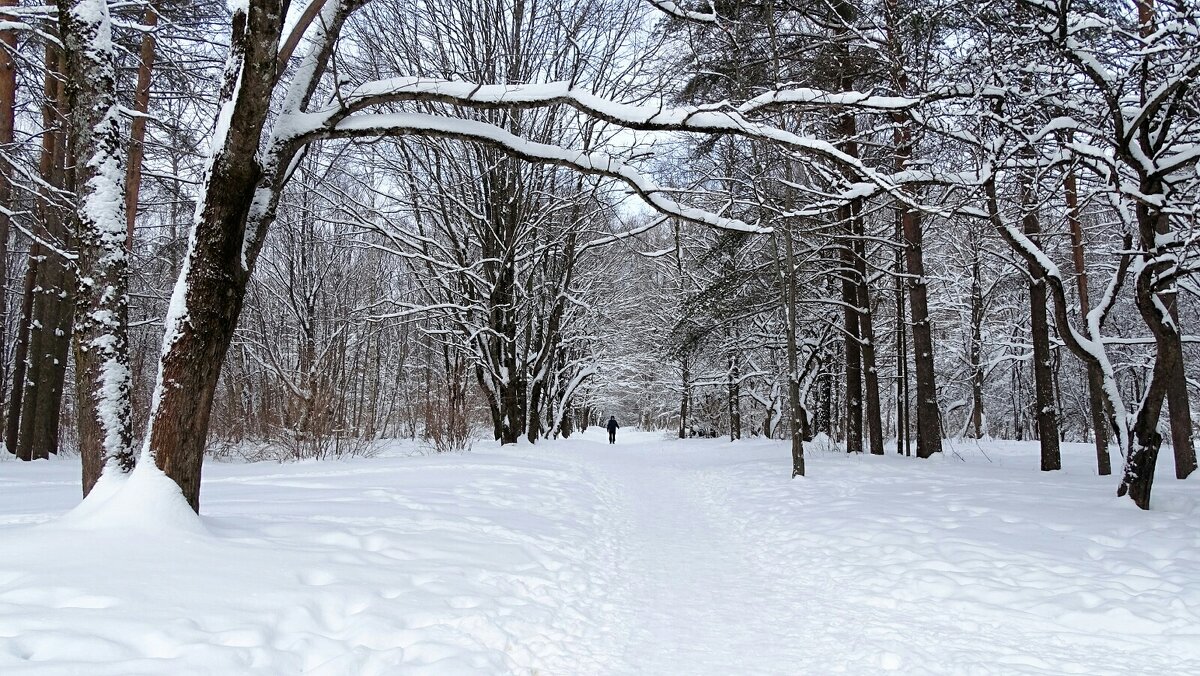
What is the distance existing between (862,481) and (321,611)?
8.64 metres

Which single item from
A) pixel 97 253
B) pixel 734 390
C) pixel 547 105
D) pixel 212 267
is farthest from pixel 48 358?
pixel 734 390

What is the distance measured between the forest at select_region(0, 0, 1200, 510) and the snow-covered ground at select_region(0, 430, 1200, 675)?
908mm

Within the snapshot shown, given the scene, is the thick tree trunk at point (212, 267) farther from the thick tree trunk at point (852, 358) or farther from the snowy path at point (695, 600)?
the thick tree trunk at point (852, 358)

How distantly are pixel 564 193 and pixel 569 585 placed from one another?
40.0 ft

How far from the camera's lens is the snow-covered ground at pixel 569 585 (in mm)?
2775

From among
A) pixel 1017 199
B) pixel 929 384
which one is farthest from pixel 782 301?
pixel 1017 199

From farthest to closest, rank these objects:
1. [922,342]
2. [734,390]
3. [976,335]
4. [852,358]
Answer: [734,390]
[976,335]
[852,358]
[922,342]

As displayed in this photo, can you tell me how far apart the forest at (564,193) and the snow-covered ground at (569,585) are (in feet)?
2.98

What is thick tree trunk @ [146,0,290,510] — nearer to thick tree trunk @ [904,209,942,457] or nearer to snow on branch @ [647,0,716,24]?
snow on branch @ [647,0,716,24]

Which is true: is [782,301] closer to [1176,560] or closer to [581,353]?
[1176,560]

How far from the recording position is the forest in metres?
4.11

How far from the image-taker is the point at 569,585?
4.63 meters

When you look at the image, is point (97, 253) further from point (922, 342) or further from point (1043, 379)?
point (1043, 379)

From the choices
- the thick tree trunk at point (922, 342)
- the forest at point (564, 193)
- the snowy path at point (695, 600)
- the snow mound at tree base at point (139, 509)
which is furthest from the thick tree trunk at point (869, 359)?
the snow mound at tree base at point (139, 509)
